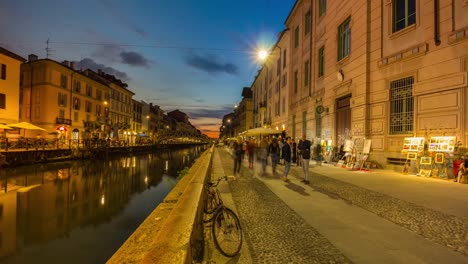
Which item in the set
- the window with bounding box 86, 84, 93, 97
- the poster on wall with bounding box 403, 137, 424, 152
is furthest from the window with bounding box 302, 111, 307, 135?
the window with bounding box 86, 84, 93, 97

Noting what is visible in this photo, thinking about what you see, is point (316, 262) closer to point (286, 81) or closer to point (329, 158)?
point (329, 158)

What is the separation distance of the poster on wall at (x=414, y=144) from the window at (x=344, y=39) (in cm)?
796

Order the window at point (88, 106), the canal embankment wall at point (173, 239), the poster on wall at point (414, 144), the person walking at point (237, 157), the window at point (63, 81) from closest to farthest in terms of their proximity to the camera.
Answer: the canal embankment wall at point (173, 239)
the poster on wall at point (414, 144)
the person walking at point (237, 157)
the window at point (63, 81)
the window at point (88, 106)

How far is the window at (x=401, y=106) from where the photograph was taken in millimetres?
14148

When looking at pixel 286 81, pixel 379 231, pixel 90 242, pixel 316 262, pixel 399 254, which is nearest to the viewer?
pixel 316 262

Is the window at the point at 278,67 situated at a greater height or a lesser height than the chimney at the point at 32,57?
lesser

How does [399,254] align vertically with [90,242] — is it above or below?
above

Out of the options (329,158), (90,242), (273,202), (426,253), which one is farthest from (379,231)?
(329,158)

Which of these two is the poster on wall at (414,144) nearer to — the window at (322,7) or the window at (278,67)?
the window at (322,7)

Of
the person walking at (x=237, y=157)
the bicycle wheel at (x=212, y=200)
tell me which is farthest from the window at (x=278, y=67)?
the bicycle wheel at (x=212, y=200)

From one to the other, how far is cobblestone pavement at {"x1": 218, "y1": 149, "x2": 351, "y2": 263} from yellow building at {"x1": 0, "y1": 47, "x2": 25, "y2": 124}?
35174 millimetres

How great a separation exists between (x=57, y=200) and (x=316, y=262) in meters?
11.9

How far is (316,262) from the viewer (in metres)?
4.04

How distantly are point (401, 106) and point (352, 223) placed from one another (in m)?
11.0
